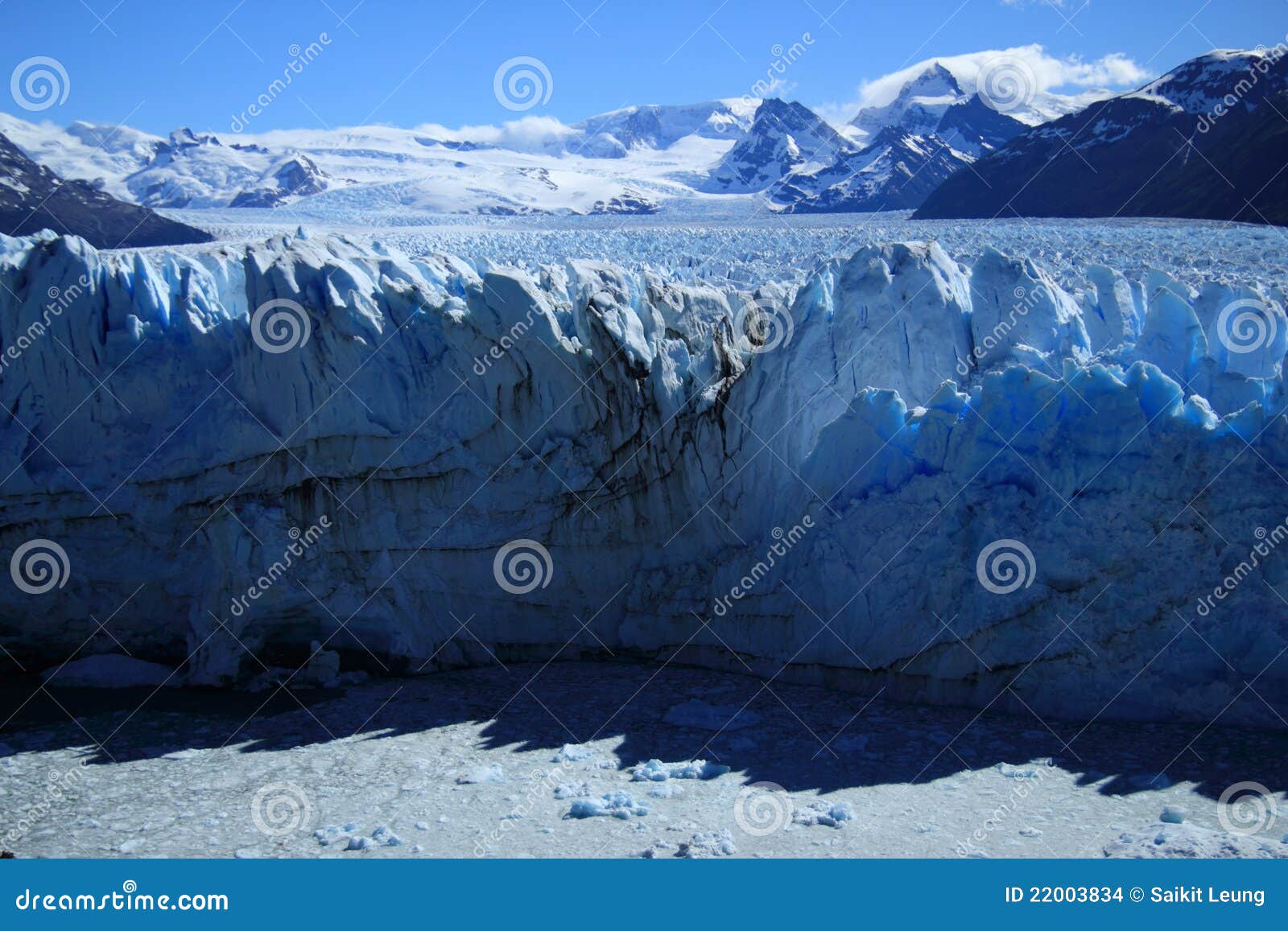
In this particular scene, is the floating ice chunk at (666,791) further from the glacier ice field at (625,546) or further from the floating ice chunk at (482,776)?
the floating ice chunk at (482,776)

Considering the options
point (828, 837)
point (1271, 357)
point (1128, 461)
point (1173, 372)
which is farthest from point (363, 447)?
point (1271, 357)

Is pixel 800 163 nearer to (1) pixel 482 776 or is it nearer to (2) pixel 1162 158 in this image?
(2) pixel 1162 158

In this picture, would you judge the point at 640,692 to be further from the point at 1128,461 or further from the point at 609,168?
the point at 609,168

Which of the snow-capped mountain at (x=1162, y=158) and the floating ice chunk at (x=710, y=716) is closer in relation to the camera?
the floating ice chunk at (x=710, y=716)

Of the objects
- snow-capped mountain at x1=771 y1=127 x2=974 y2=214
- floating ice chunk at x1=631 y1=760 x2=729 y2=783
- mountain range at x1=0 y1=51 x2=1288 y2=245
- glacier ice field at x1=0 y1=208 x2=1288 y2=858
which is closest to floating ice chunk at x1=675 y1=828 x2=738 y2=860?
glacier ice field at x1=0 y1=208 x2=1288 y2=858

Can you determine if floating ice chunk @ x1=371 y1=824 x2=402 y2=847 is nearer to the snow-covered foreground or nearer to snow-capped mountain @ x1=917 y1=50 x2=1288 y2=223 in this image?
the snow-covered foreground

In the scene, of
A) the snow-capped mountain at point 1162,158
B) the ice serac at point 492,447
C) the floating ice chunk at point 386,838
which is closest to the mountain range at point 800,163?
the snow-capped mountain at point 1162,158
